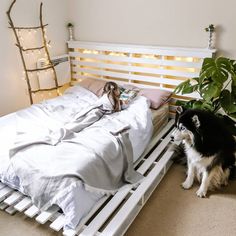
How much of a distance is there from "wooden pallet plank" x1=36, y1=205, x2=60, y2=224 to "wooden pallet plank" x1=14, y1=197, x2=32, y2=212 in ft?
0.52

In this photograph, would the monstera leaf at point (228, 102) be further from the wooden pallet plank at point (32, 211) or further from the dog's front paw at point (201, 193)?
the wooden pallet plank at point (32, 211)

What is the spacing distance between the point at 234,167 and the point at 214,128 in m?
0.62

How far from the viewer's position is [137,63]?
3.33 m

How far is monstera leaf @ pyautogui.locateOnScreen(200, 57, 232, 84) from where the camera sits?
224 centimetres

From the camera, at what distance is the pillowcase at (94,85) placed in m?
3.27

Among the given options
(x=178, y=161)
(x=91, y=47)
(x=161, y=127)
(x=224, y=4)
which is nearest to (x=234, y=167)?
(x=178, y=161)

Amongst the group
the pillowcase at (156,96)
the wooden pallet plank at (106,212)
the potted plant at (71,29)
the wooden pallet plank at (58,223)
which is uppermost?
the potted plant at (71,29)

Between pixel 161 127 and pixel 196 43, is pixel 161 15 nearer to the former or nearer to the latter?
pixel 196 43

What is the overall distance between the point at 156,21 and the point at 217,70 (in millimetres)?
1200

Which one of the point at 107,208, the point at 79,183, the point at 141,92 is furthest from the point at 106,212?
the point at 141,92

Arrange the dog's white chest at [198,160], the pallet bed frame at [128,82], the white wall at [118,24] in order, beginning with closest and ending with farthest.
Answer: the pallet bed frame at [128,82] → the dog's white chest at [198,160] → the white wall at [118,24]

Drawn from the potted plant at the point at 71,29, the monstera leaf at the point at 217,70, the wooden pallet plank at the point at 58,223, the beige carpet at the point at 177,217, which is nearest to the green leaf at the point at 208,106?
the monstera leaf at the point at 217,70

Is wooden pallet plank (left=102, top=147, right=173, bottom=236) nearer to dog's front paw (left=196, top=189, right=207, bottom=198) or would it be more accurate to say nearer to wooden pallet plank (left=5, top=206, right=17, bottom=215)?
dog's front paw (left=196, top=189, right=207, bottom=198)

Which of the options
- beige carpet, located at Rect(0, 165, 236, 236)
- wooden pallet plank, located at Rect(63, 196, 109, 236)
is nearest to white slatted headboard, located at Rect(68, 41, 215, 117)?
beige carpet, located at Rect(0, 165, 236, 236)
